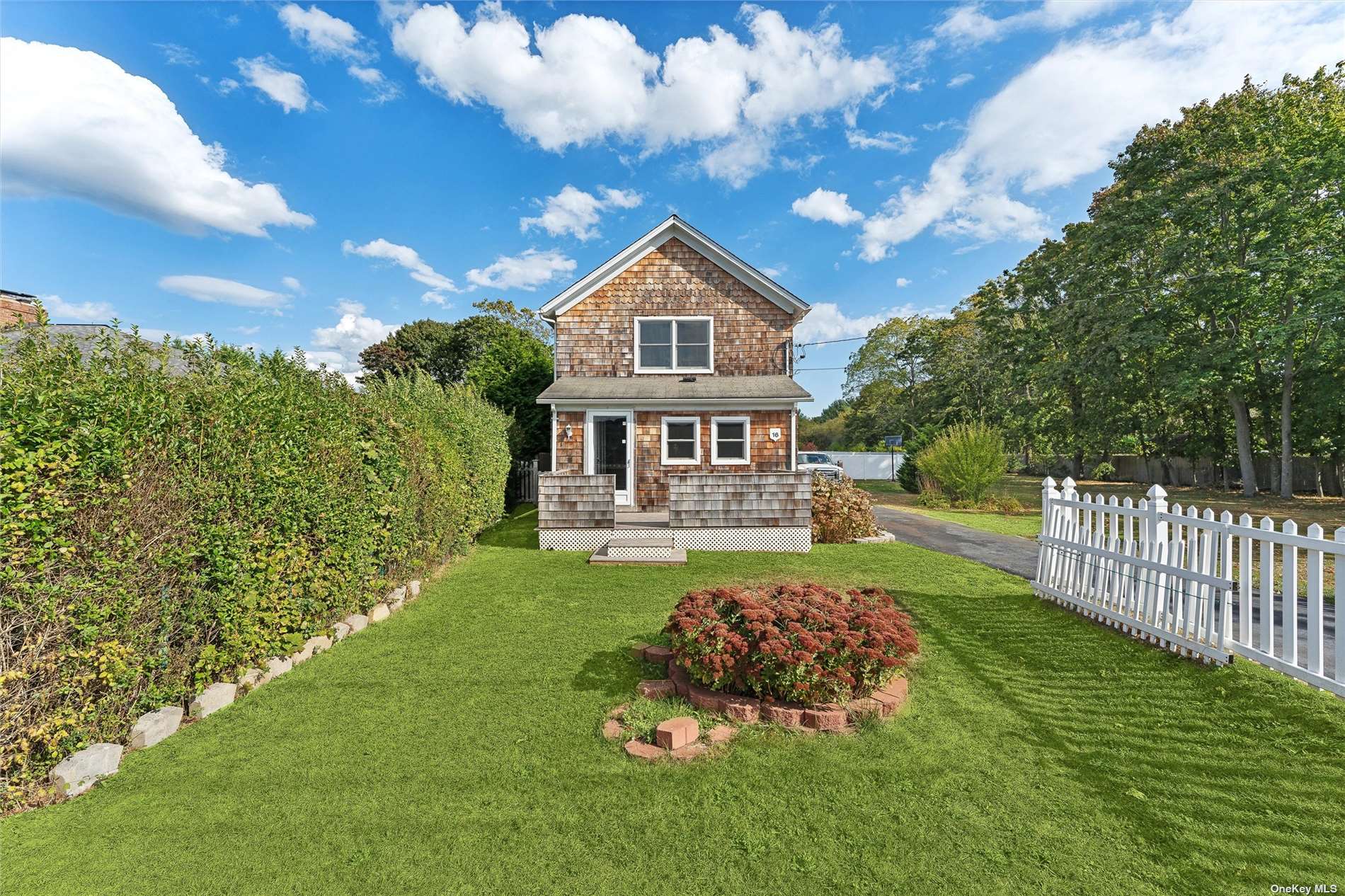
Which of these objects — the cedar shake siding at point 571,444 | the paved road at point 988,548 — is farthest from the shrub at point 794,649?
the cedar shake siding at point 571,444

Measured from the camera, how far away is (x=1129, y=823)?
2.82m

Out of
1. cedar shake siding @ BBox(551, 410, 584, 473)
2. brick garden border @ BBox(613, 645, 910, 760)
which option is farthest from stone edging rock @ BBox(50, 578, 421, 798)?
cedar shake siding @ BBox(551, 410, 584, 473)

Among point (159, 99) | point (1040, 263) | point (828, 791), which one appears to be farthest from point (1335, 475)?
point (159, 99)

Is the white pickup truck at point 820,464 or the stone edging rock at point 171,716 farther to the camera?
the white pickup truck at point 820,464

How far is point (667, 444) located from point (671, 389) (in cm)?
149

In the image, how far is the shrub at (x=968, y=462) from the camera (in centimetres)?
1836

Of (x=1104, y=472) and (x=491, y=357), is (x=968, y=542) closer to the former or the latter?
(x=491, y=357)

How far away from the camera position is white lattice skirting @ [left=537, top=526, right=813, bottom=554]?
1051 cm

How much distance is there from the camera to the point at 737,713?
Answer: 3889 mm

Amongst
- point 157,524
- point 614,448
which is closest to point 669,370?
point 614,448

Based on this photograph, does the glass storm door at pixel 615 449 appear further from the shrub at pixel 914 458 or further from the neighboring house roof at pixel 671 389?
the shrub at pixel 914 458

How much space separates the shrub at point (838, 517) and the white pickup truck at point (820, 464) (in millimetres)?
11511

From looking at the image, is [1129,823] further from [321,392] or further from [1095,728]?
[321,392]

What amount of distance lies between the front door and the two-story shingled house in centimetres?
3
